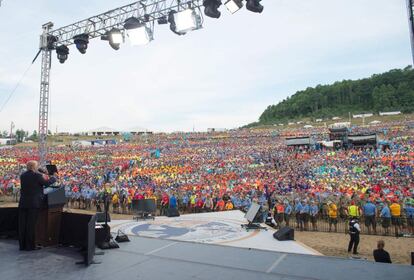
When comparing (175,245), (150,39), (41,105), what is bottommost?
(175,245)

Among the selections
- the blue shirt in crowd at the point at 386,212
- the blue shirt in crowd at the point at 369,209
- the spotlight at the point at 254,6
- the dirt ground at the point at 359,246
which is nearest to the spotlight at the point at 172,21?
the spotlight at the point at 254,6

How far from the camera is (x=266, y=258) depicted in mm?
5102

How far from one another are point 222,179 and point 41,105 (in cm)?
1411

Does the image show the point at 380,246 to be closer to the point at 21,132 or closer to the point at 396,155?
the point at 396,155

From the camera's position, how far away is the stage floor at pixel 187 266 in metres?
4.24

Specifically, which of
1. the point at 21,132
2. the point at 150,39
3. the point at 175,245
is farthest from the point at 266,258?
the point at 21,132

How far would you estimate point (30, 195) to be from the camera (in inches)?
209

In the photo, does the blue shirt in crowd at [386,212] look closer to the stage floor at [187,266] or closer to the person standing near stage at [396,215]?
the person standing near stage at [396,215]

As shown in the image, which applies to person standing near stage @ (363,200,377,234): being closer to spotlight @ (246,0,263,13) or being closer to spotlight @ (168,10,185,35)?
spotlight @ (246,0,263,13)

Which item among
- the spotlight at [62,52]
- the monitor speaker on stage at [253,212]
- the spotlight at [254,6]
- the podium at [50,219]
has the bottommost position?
the monitor speaker on stage at [253,212]

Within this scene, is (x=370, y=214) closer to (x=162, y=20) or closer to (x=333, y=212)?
(x=333, y=212)

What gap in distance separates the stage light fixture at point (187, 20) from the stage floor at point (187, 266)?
8.14 metres

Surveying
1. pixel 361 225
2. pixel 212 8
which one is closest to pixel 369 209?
pixel 361 225

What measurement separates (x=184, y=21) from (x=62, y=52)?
6046 mm
